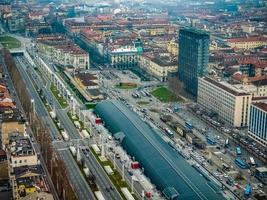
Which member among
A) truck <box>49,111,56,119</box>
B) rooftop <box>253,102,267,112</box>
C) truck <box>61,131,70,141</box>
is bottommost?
truck <box>61,131,70,141</box>

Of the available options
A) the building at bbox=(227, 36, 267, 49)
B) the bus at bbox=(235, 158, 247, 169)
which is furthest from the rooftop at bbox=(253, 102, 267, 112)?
the building at bbox=(227, 36, 267, 49)

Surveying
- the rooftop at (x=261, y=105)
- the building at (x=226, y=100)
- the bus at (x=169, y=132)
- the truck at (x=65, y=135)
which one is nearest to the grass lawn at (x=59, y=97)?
the truck at (x=65, y=135)

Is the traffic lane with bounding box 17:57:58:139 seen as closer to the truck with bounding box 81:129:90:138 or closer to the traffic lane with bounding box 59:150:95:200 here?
the truck with bounding box 81:129:90:138

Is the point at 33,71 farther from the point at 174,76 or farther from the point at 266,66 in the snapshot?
the point at 266,66

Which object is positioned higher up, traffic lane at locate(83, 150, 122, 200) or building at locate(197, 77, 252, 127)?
building at locate(197, 77, 252, 127)

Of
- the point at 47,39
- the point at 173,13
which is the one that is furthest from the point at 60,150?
the point at 173,13

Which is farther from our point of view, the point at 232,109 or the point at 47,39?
the point at 47,39
